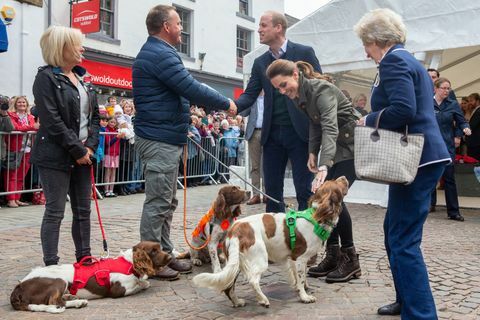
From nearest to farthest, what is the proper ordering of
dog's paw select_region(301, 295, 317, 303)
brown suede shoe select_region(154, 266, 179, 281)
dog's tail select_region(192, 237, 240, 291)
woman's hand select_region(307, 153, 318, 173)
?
dog's tail select_region(192, 237, 240, 291) < dog's paw select_region(301, 295, 317, 303) < woman's hand select_region(307, 153, 318, 173) < brown suede shoe select_region(154, 266, 179, 281)

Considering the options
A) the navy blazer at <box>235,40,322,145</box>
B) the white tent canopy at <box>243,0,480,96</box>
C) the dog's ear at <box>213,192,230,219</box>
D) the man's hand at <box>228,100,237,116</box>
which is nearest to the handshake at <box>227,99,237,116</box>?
the man's hand at <box>228,100,237,116</box>

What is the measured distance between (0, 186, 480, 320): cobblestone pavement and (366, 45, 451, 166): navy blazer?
1376mm

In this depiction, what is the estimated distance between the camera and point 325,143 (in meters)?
4.31

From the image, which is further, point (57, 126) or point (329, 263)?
point (329, 263)

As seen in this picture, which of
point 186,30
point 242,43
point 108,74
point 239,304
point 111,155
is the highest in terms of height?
point 242,43

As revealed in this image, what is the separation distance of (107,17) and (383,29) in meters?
18.5

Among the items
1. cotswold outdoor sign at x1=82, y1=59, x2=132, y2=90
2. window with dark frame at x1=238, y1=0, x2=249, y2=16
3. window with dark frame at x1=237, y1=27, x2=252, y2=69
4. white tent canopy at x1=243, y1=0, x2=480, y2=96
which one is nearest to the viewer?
white tent canopy at x1=243, y1=0, x2=480, y2=96

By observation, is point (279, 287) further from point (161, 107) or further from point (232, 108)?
point (161, 107)

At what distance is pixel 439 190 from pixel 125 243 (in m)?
7.14

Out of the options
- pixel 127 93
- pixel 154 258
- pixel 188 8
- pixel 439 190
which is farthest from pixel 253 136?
pixel 188 8

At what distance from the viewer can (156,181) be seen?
15.4ft

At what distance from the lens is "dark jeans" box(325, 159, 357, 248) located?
467 centimetres

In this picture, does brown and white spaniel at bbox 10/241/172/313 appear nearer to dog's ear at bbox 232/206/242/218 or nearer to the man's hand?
dog's ear at bbox 232/206/242/218

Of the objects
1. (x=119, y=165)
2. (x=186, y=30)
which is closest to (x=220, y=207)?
(x=119, y=165)
